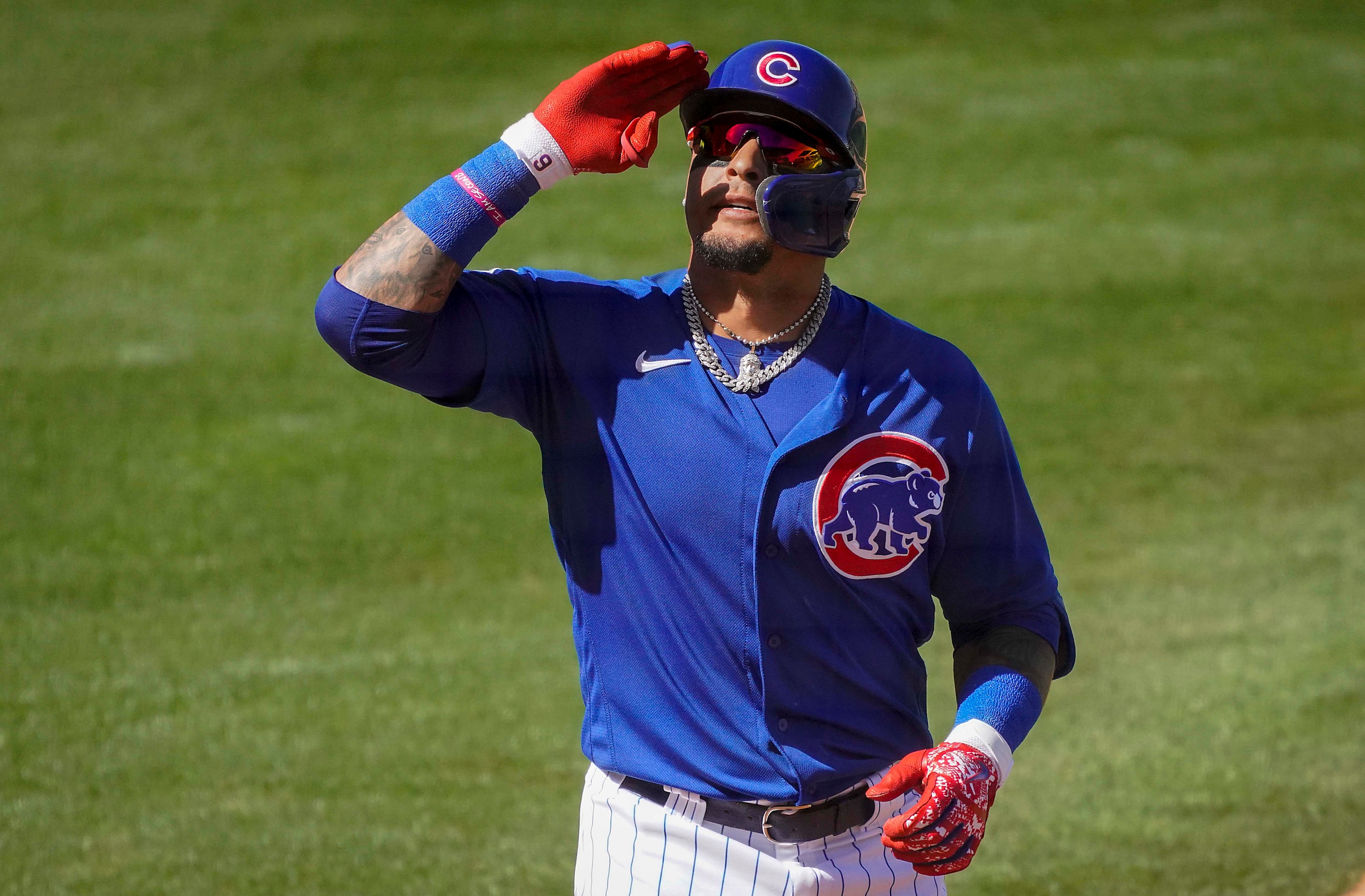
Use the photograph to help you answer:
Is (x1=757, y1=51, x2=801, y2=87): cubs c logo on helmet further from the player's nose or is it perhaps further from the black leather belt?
the black leather belt

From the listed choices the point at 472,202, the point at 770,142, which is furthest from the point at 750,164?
the point at 472,202

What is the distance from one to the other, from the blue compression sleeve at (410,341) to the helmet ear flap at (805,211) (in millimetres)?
520

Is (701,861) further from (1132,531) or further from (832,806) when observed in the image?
(1132,531)

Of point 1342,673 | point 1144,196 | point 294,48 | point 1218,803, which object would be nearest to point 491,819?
point 1218,803

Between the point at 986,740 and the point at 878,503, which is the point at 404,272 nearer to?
the point at 878,503

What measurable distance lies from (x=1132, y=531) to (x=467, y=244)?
559 cm

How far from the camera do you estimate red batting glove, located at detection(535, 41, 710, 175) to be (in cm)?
250

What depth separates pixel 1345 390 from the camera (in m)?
8.80

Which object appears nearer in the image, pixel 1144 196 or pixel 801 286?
pixel 801 286

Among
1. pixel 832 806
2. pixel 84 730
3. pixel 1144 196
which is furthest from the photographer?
pixel 1144 196

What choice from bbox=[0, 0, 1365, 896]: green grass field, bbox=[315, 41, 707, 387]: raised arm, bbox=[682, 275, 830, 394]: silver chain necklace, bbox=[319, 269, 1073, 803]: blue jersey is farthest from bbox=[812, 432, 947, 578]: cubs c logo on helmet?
bbox=[0, 0, 1365, 896]: green grass field

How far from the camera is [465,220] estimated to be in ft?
8.01

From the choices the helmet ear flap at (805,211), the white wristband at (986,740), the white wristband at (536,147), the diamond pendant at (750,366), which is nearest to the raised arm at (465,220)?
the white wristband at (536,147)

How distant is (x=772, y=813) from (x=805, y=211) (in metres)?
1.03
